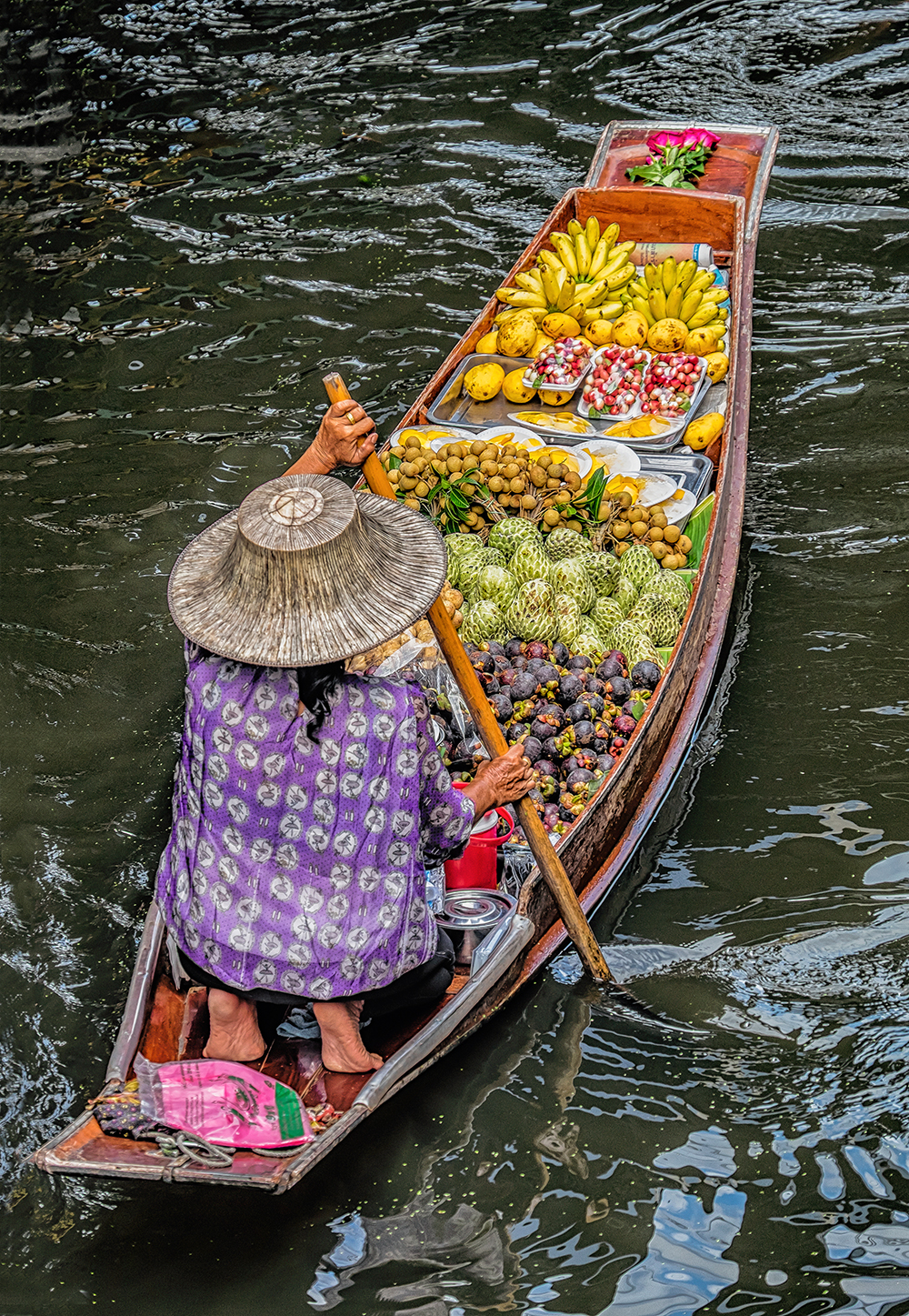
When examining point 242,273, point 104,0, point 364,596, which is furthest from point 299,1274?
point 104,0

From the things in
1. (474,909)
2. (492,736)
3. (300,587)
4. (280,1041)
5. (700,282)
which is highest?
(300,587)

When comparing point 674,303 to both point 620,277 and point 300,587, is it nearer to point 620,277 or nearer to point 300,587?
point 620,277

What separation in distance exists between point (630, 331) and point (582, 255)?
744mm

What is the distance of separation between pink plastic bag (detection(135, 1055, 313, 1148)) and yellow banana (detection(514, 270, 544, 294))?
15.4 feet

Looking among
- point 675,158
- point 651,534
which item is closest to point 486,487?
point 651,534

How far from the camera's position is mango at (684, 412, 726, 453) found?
18.1 feet

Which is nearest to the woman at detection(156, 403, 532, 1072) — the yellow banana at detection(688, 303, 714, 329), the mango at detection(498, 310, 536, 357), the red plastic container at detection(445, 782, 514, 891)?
the red plastic container at detection(445, 782, 514, 891)

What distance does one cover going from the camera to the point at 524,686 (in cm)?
420

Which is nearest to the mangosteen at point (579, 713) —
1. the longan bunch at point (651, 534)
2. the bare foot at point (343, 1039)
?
the longan bunch at point (651, 534)

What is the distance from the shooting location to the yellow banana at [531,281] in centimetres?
645

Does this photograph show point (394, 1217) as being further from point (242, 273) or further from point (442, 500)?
point (242, 273)

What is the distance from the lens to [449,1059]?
145 inches

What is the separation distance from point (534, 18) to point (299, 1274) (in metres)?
10.8

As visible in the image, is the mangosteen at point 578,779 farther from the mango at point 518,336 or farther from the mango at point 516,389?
the mango at point 518,336
